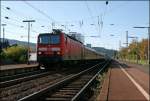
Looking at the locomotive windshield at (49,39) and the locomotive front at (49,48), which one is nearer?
the locomotive front at (49,48)

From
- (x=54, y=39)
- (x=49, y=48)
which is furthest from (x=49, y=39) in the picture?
(x=49, y=48)

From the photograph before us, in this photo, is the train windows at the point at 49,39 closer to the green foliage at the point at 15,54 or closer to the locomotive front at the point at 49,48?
the locomotive front at the point at 49,48

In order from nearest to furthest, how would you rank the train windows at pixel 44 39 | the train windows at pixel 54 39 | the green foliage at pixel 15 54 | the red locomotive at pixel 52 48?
the red locomotive at pixel 52 48
the train windows at pixel 54 39
the train windows at pixel 44 39
the green foliage at pixel 15 54

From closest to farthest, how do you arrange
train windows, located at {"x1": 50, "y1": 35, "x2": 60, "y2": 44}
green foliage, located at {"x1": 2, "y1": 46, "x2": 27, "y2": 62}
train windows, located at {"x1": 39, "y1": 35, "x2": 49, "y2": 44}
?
train windows, located at {"x1": 50, "y1": 35, "x2": 60, "y2": 44} < train windows, located at {"x1": 39, "y1": 35, "x2": 49, "y2": 44} < green foliage, located at {"x1": 2, "y1": 46, "x2": 27, "y2": 62}

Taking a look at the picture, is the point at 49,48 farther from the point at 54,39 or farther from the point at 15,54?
the point at 15,54

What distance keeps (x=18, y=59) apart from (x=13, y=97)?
194 ft

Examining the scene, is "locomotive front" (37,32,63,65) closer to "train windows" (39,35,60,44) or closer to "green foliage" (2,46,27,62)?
"train windows" (39,35,60,44)

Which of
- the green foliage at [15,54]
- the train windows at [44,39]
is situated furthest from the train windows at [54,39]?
the green foliage at [15,54]

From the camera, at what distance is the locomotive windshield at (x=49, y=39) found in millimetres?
30703

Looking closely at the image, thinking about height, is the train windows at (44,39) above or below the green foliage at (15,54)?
above

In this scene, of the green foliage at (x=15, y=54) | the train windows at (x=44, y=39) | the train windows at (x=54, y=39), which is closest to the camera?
the train windows at (x=54, y=39)

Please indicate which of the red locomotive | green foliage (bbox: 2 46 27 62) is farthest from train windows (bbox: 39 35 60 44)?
green foliage (bbox: 2 46 27 62)

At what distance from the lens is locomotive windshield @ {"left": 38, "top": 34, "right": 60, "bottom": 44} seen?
30703 mm

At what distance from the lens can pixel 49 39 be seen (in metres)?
30.9
